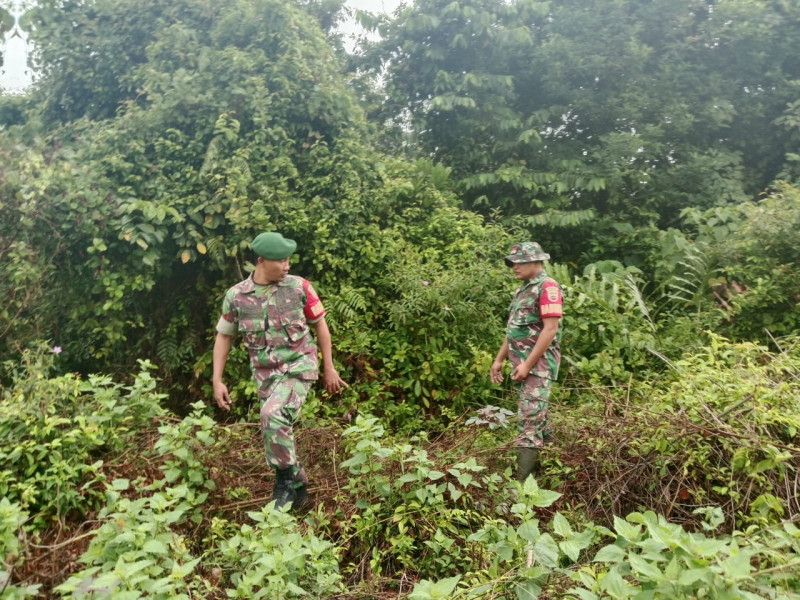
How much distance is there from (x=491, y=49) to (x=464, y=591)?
8815 millimetres

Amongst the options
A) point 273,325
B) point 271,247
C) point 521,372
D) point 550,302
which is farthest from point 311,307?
point 550,302

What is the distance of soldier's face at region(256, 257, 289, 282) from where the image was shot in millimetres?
3512

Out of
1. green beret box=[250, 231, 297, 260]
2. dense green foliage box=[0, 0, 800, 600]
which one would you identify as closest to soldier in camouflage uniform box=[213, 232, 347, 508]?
green beret box=[250, 231, 297, 260]

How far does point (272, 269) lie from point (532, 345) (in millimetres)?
1853

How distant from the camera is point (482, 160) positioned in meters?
8.54

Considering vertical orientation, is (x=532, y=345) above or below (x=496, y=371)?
above

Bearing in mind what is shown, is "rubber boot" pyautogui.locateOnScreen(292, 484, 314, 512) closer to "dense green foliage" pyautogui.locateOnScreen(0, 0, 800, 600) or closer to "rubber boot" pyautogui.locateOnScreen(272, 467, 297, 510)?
"rubber boot" pyautogui.locateOnScreen(272, 467, 297, 510)

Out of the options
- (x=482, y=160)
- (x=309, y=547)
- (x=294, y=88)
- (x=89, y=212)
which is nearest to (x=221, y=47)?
(x=294, y=88)

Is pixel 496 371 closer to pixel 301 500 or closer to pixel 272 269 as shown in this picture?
pixel 301 500

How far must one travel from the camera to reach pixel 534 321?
3.86m

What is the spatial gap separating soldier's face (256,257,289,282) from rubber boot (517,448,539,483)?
76.8 inches

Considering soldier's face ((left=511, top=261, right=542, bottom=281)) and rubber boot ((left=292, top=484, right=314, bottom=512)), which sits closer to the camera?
rubber boot ((left=292, top=484, right=314, bottom=512))

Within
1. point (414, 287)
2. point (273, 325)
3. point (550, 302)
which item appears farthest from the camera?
point (414, 287)

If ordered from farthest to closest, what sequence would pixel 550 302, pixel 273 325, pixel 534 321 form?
pixel 534 321 < pixel 550 302 < pixel 273 325
